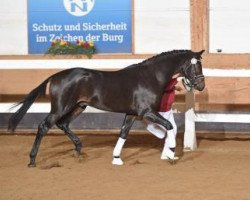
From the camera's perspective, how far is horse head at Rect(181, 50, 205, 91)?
830 centimetres

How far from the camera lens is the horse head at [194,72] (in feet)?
27.2

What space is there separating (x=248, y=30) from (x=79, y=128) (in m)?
3.58

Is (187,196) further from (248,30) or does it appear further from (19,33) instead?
(19,33)

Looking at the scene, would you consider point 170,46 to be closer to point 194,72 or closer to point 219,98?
point 219,98

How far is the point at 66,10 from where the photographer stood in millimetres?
12414

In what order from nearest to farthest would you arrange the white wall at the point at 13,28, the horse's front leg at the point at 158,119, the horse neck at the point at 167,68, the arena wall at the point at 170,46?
1. the horse's front leg at the point at 158,119
2. the horse neck at the point at 167,68
3. the arena wall at the point at 170,46
4. the white wall at the point at 13,28

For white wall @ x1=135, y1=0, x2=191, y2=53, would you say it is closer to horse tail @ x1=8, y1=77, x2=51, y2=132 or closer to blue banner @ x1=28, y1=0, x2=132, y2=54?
blue banner @ x1=28, y1=0, x2=132, y2=54

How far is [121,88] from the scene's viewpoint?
8.41 meters

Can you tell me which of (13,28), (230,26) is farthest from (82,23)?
(230,26)

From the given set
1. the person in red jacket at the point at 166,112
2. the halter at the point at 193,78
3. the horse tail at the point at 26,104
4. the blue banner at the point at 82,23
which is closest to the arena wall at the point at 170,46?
the blue banner at the point at 82,23

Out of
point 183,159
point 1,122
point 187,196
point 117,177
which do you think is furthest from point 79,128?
point 187,196

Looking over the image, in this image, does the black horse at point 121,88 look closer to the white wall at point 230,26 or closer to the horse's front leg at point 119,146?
the horse's front leg at point 119,146

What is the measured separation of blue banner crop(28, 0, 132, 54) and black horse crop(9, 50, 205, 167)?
12.6 ft

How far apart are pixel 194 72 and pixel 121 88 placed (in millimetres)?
965
